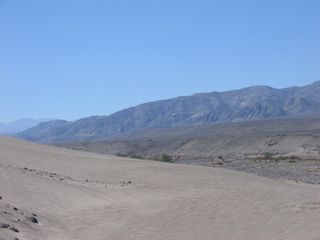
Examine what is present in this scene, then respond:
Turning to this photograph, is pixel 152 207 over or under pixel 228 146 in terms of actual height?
under

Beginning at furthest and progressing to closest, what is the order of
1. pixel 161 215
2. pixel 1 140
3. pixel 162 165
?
1. pixel 1 140
2. pixel 162 165
3. pixel 161 215

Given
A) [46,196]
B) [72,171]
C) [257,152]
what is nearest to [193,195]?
[46,196]

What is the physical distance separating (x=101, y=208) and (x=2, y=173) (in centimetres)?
451

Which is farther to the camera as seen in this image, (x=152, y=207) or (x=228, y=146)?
(x=228, y=146)

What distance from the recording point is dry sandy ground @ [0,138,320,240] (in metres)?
13.2

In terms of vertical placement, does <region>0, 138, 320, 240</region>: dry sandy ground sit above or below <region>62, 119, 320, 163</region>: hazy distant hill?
below

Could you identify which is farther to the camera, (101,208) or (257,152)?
(257,152)

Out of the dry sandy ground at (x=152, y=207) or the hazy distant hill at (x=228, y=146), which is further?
the hazy distant hill at (x=228, y=146)

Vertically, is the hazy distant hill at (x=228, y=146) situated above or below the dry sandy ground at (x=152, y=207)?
above

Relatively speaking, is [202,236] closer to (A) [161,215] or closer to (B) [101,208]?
(A) [161,215]

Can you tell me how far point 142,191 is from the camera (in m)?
20.5

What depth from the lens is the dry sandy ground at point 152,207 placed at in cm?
1322

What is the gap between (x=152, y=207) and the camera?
17.1 metres

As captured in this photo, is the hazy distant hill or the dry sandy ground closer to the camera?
the dry sandy ground
